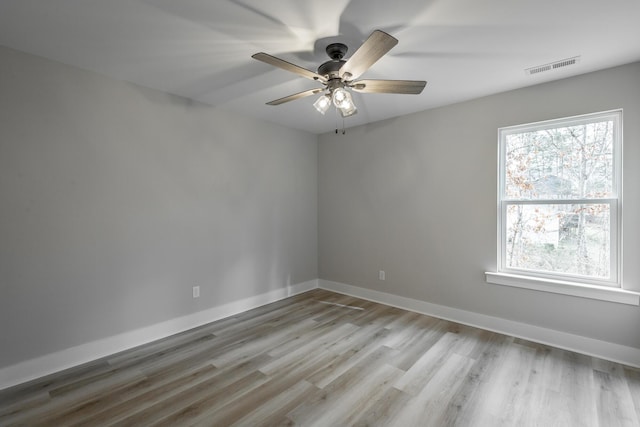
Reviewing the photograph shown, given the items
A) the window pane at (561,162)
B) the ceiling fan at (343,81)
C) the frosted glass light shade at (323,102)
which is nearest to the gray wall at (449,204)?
the window pane at (561,162)

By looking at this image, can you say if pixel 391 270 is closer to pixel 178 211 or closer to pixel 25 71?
pixel 178 211

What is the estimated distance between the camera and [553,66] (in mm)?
2498

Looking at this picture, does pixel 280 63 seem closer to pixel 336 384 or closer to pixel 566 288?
pixel 336 384

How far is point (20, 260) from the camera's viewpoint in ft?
7.46

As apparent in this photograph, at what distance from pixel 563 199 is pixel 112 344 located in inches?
177

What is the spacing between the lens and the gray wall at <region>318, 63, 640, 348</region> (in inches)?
99.0

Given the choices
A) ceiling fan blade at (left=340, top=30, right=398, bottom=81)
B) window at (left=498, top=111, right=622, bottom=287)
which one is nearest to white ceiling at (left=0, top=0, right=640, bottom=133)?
ceiling fan blade at (left=340, top=30, right=398, bottom=81)

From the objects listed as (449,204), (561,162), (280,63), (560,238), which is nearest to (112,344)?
(280,63)

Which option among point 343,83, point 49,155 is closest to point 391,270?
point 343,83

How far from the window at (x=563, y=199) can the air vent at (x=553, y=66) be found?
21.1 inches

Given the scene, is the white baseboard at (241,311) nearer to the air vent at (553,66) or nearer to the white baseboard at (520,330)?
the white baseboard at (520,330)

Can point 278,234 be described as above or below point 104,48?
below

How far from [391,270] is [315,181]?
6.16 feet

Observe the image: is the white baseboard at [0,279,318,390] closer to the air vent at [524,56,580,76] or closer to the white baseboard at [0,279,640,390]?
the white baseboard at [0,279,640,390]
